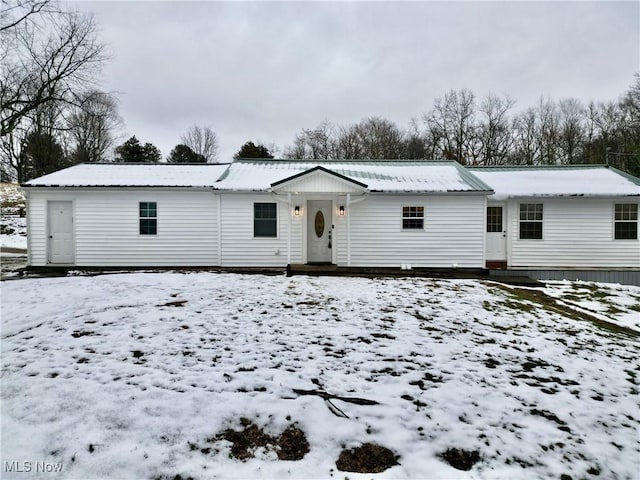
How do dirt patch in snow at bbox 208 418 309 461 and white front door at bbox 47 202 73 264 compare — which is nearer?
dirt patch in snow at bbox 208 418 309 461

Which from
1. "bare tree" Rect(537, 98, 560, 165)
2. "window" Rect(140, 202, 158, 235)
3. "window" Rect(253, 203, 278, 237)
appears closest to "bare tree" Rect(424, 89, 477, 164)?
Answer: "bare tree" Rect(537, 98, 560, 165)

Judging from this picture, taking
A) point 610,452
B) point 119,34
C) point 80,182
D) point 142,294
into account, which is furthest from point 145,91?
point 610,452

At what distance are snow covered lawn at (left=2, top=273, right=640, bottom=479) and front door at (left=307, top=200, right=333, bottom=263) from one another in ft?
17.6

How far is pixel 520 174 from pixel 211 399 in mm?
15375

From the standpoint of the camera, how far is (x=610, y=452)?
8.43 ft

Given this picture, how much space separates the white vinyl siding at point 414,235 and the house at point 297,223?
→ 1.4 inches

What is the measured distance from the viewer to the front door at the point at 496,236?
1214 cm

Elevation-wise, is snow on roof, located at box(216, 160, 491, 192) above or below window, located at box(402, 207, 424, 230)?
above

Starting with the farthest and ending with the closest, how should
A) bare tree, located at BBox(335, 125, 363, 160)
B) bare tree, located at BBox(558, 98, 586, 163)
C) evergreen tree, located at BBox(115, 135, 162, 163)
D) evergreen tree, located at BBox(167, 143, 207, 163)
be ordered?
evergreen tree, located at BBox(167, 143, 207, 163) → bare tree, located at BBox(335, 125, 363, 160) → evergreen tree, located at BBox(115, 135, 162, 163) → bare tree, located at BBox(558, 98, 586, 163)

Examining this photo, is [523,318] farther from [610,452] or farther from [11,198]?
[11,198]

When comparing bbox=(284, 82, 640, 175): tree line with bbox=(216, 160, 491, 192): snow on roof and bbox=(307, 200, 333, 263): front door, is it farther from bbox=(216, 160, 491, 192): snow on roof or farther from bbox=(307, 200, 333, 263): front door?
bbox=(307, 200, 333, 263): front door

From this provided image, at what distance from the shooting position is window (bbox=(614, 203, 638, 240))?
1181 cm

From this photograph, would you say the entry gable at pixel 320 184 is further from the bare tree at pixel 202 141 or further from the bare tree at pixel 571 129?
the bare tree at pixel 202 141

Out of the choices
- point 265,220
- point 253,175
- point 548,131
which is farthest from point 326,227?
point 548,131
